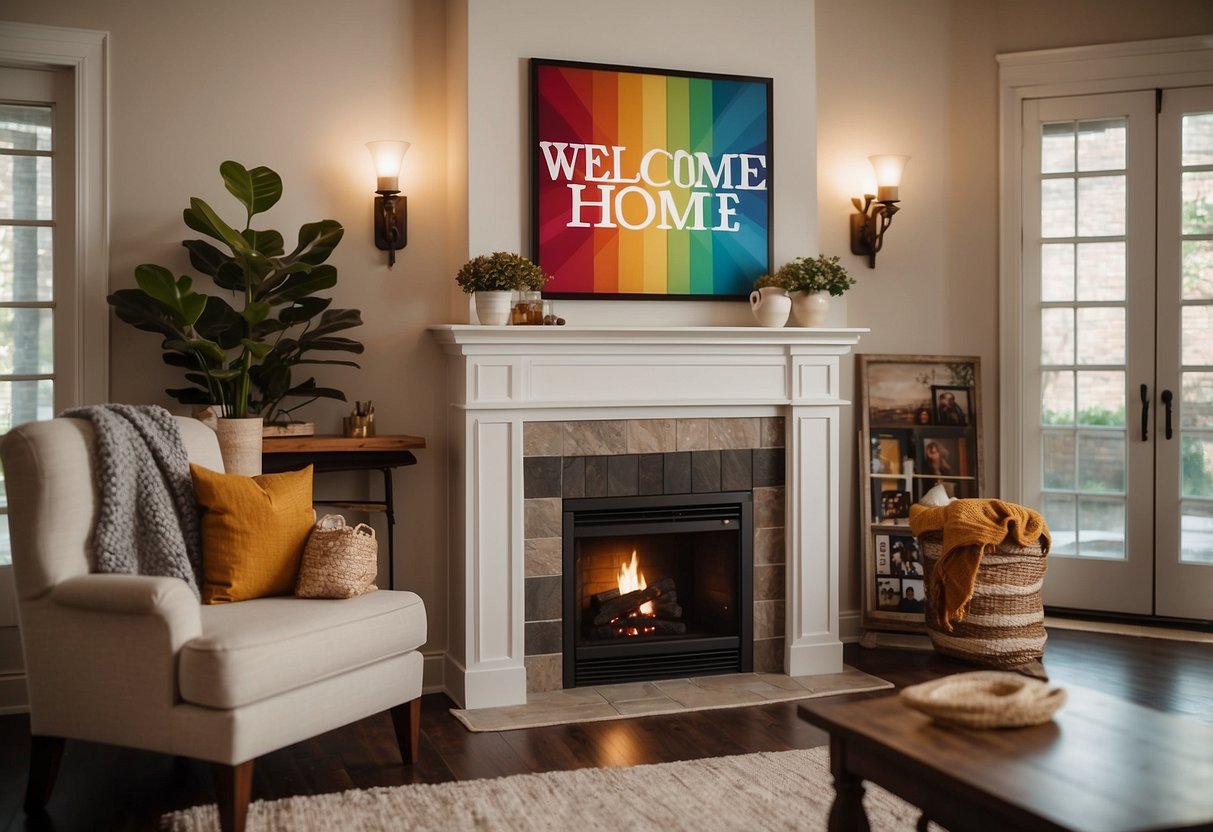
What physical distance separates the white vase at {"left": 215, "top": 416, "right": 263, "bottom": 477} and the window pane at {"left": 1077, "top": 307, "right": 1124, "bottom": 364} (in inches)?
139

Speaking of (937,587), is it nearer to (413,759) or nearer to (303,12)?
(413,759)

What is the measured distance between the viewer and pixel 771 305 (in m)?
4.10

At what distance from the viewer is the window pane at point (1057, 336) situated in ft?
16.0

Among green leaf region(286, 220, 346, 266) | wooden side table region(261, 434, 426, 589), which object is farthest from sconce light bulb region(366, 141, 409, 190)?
wooden side table region(261, 434, 426, 589)

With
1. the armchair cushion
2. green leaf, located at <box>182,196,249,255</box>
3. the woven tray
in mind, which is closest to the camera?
the woven tray

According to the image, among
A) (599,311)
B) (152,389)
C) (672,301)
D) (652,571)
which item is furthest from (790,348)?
(152,389)

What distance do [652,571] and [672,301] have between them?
1055mm

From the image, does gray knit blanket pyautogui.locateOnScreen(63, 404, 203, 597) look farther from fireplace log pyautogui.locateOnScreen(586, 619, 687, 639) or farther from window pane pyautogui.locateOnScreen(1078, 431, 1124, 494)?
window pane pyautogui.locateOnScreen(1078, 431, 1124, 494)

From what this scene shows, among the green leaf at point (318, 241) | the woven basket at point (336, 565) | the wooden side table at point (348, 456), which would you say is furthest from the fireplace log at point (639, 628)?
the green leaf at point (318, 241)

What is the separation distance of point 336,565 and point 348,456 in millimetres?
698

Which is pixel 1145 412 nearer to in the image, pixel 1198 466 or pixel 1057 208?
pixel 1198 466

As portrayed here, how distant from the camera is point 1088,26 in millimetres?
4848

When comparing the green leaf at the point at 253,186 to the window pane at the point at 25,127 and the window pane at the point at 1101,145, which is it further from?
the window pane at the point at 1101,145

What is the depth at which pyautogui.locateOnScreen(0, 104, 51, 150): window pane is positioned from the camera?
12.3 ft
